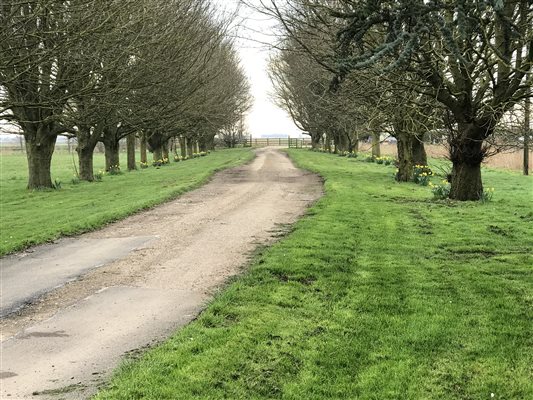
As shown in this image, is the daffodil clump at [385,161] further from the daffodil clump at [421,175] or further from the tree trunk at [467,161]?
the tree trunk at [467,161]

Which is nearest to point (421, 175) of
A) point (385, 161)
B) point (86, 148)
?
point (385, 161)

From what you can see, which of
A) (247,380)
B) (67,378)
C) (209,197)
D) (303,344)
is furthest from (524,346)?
(209,197)

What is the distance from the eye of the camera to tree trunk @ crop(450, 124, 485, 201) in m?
13.2

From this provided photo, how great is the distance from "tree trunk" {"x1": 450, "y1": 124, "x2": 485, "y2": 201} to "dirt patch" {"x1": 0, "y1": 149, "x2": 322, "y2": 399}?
458 centimetres

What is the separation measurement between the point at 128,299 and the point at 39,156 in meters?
16.7

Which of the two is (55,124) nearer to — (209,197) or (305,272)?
(209,197)

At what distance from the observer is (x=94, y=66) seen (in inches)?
516

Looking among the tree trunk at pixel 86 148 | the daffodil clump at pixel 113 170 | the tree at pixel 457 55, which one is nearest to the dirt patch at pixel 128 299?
the tree at pixel 457 55

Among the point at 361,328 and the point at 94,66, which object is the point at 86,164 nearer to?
the point at 94,66

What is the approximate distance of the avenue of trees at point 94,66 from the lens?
402 inches

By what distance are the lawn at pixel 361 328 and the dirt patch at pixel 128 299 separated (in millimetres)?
385

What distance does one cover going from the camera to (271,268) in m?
7.47

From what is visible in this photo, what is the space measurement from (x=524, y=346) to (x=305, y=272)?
3.13m

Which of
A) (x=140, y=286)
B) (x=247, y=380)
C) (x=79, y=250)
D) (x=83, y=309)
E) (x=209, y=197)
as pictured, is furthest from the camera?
(x=209, y=197)
